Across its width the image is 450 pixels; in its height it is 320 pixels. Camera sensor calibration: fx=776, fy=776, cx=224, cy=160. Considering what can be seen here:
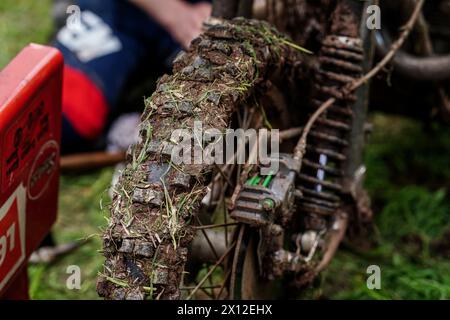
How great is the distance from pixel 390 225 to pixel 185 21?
1068mm

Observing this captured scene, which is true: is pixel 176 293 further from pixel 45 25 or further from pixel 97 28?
pixel 45 25

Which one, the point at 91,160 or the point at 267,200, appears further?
the point at 91,160

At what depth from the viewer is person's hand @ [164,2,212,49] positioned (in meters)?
2.87

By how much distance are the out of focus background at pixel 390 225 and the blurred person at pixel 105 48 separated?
0.23 m

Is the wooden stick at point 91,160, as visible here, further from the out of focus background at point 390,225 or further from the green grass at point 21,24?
the green grass at point 21,24

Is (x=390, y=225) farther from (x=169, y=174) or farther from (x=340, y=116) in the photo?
(x=169, y=174)

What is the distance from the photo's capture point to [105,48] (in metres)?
3.23

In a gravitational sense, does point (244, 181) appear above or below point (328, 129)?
below

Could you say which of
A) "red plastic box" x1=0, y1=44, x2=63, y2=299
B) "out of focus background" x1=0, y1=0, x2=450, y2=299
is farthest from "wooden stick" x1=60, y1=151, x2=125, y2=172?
"red plastic box" x1=0, y1=44, x2=63, y2=299

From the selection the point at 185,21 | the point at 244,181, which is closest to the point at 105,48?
the point at 185,21

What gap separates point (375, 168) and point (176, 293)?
5.89ft

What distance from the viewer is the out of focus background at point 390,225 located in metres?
2.30

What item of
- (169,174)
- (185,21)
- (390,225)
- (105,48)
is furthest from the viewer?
(105,48)

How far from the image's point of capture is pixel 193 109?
1445 mm
